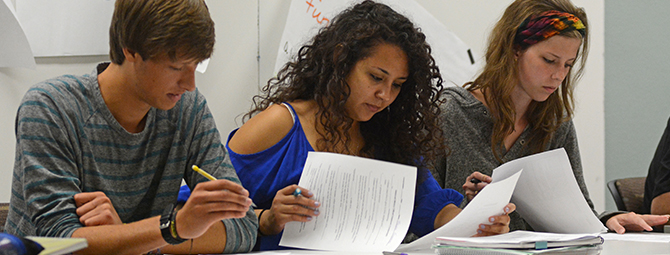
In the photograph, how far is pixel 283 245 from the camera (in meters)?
1.08

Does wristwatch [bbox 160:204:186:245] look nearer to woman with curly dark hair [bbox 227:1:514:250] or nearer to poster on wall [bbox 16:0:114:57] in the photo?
woman with curly dark hair [bbox 227:1:514:250]

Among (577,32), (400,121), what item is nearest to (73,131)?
(400,121)

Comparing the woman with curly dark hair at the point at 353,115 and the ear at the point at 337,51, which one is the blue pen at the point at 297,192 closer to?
the woman with curly dark hair at the point at 353,115

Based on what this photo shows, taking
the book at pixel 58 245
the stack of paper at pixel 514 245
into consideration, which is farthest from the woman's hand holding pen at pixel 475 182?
the book at pixel 58 245

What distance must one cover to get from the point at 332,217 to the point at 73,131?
0.47 meters

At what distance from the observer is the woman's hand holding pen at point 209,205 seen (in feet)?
2.67

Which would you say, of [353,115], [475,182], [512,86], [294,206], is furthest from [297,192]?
[512,86]

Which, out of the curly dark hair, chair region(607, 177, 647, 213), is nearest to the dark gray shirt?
the curly dark hair

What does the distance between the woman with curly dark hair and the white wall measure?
50cm

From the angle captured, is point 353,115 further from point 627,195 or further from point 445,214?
point 627,195

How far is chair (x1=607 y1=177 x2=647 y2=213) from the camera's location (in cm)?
183

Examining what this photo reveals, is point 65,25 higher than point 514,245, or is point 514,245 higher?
point 65,25

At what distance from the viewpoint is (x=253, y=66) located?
192 centimetres

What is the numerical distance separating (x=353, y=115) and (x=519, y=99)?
0.62 meters
